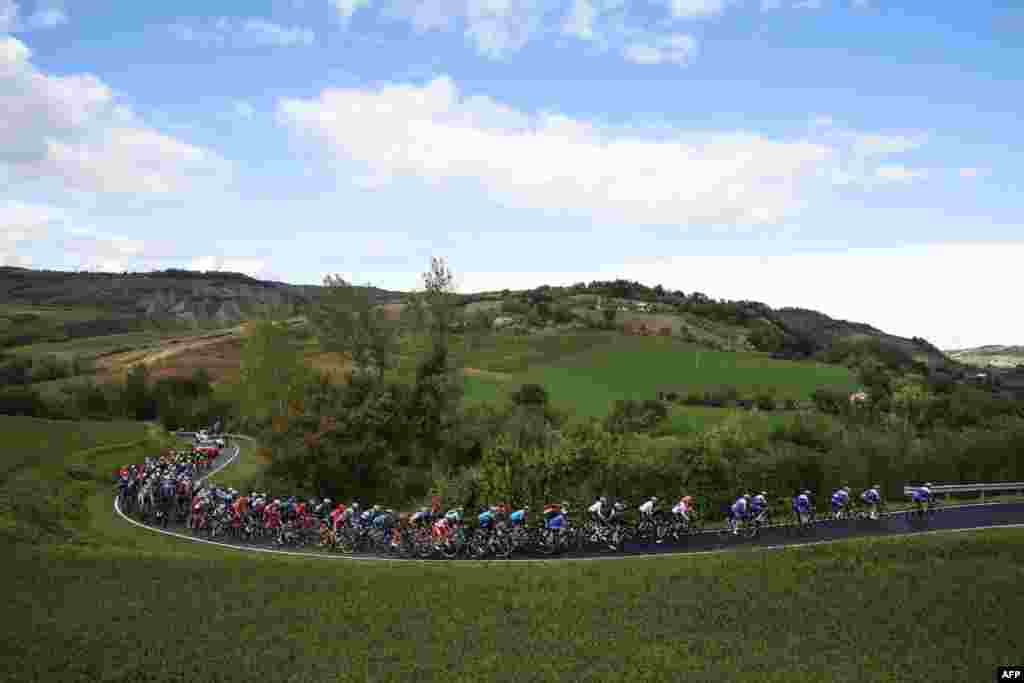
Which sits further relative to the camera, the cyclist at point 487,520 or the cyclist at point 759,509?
the cyclist at point 759,509

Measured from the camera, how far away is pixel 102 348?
11262 centimetres

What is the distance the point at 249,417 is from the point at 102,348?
69.1m

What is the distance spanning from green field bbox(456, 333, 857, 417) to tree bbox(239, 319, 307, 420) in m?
14.5

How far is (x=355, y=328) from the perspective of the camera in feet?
167

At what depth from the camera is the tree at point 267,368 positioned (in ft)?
177

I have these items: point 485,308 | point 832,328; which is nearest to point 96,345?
point 485,308

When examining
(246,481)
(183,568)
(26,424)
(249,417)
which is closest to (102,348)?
(26,424)

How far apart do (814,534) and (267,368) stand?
42.3m

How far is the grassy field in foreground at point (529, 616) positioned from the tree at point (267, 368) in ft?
102

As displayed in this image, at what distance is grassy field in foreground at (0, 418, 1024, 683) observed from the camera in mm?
14594

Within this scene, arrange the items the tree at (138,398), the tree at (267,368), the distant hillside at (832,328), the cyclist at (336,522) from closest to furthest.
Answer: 1. the cyclist at (336,522)
2. the tree at (267,368)
3. the tree at (138,398)
4. the distant hillside at (832,328)

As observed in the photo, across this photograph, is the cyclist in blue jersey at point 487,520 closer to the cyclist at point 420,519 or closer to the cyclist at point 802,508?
the cyclist at point 420,519

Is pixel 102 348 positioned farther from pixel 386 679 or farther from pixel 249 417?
pixel 386 679

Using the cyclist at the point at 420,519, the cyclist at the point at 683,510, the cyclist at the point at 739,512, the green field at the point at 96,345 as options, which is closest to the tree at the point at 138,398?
the green field at the point at 96,345
